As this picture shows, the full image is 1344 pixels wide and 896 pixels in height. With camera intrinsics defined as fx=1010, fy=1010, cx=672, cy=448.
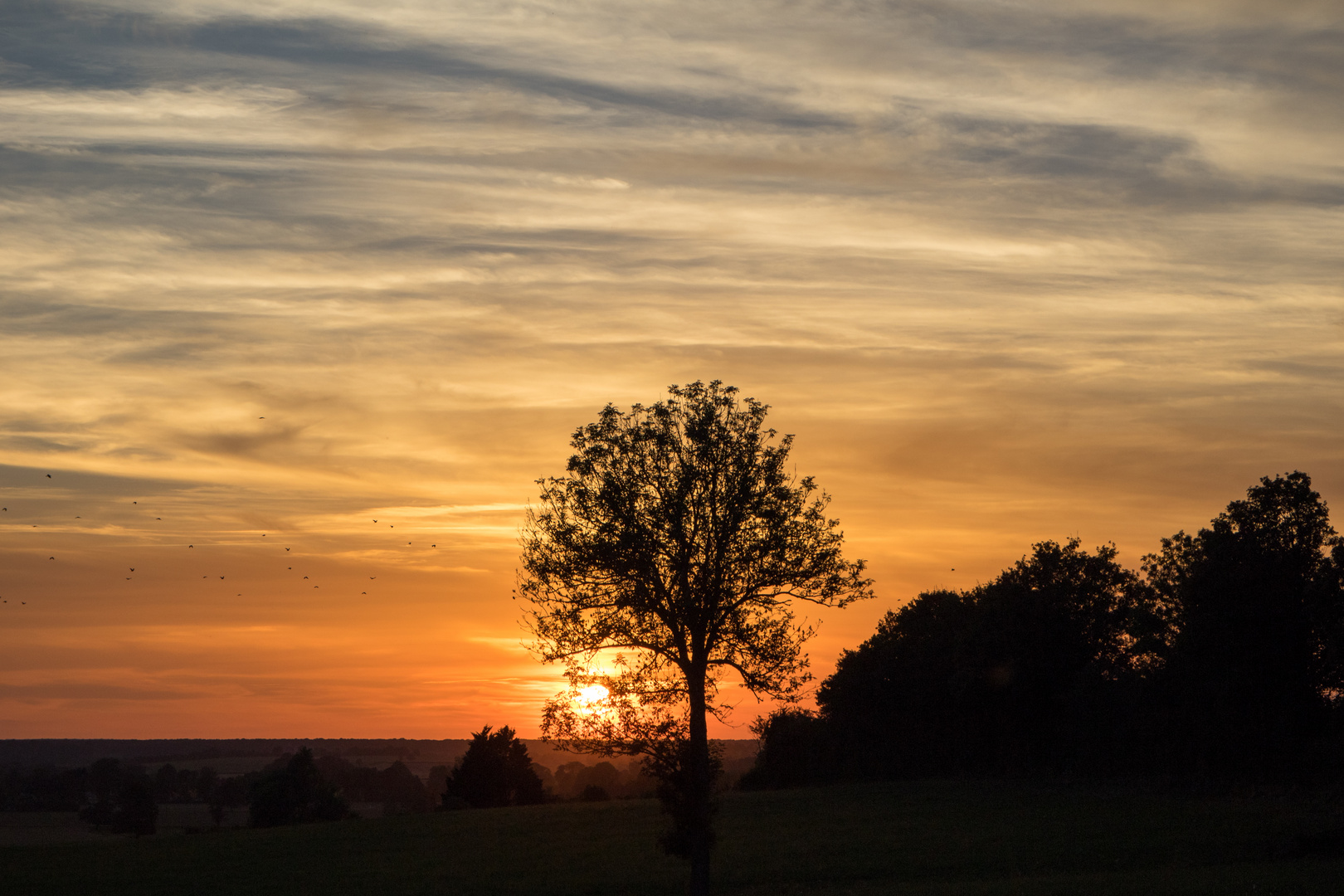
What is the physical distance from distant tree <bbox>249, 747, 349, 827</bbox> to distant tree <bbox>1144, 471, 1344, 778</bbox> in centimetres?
8736

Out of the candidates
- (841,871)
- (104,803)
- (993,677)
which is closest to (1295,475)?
(993,677)

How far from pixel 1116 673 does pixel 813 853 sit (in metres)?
39.4

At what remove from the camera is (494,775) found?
9362cm

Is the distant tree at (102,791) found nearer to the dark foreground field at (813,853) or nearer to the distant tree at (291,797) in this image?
the distant tree at (291,797)

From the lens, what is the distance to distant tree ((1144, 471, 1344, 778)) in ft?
192

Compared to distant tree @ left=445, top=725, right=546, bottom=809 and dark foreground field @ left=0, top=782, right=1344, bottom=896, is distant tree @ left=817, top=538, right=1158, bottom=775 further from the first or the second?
distant tree @ left=445, top=725, right=546, bottom=809

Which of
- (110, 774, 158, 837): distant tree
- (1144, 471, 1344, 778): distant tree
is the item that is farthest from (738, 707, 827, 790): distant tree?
(110, 774, 158, 837): distant tree

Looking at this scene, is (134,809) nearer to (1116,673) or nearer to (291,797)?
(291,797)

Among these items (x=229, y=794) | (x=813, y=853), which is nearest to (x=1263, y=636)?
(x=813, y=853)

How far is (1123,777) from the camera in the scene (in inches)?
2463

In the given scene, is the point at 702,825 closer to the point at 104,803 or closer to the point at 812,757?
the point at 812,757

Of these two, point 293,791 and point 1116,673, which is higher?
point 1116,673

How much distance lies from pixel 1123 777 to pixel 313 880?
4728 cm

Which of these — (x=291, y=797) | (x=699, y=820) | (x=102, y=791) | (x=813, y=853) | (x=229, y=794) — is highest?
(x=699, y=820)
